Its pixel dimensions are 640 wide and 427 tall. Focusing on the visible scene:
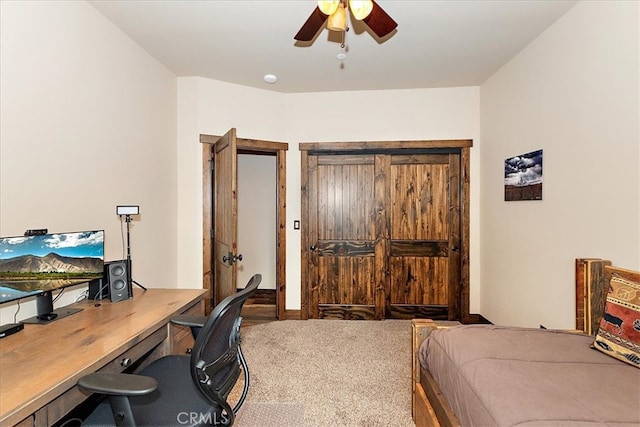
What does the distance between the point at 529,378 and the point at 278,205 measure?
9.67ft

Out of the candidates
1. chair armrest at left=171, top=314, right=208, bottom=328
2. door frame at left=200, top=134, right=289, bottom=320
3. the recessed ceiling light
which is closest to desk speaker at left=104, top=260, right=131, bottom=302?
chair armrest at left=171, top=314, right=208, bottom=328

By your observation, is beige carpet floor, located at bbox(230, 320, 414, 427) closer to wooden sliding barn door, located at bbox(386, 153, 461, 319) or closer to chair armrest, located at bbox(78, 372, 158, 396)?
wooden sliding barn door, located at bbox(386, 153, 461, 319)

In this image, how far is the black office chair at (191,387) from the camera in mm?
1029

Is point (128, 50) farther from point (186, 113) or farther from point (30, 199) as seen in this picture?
point (30, 199)

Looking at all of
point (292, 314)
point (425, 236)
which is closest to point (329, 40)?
point (425, 236)

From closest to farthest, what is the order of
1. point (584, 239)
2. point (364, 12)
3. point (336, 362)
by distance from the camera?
point (364, 12) → point (584, 239) → point (336, 362)

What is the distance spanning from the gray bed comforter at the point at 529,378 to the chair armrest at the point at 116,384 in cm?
117

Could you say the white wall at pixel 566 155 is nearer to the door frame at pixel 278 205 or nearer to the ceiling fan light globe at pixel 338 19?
the ceiling fan light globe at pixel 338 19

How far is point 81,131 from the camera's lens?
6.77ft

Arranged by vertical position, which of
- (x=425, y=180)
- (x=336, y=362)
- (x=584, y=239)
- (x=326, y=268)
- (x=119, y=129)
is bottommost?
(x=336, y=362)

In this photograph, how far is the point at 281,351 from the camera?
294 cm

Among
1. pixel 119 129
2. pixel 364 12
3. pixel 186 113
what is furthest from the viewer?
pixel 186 113

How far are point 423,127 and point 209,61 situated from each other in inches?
97.2

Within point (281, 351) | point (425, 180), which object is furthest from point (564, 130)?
point (281, 351)
